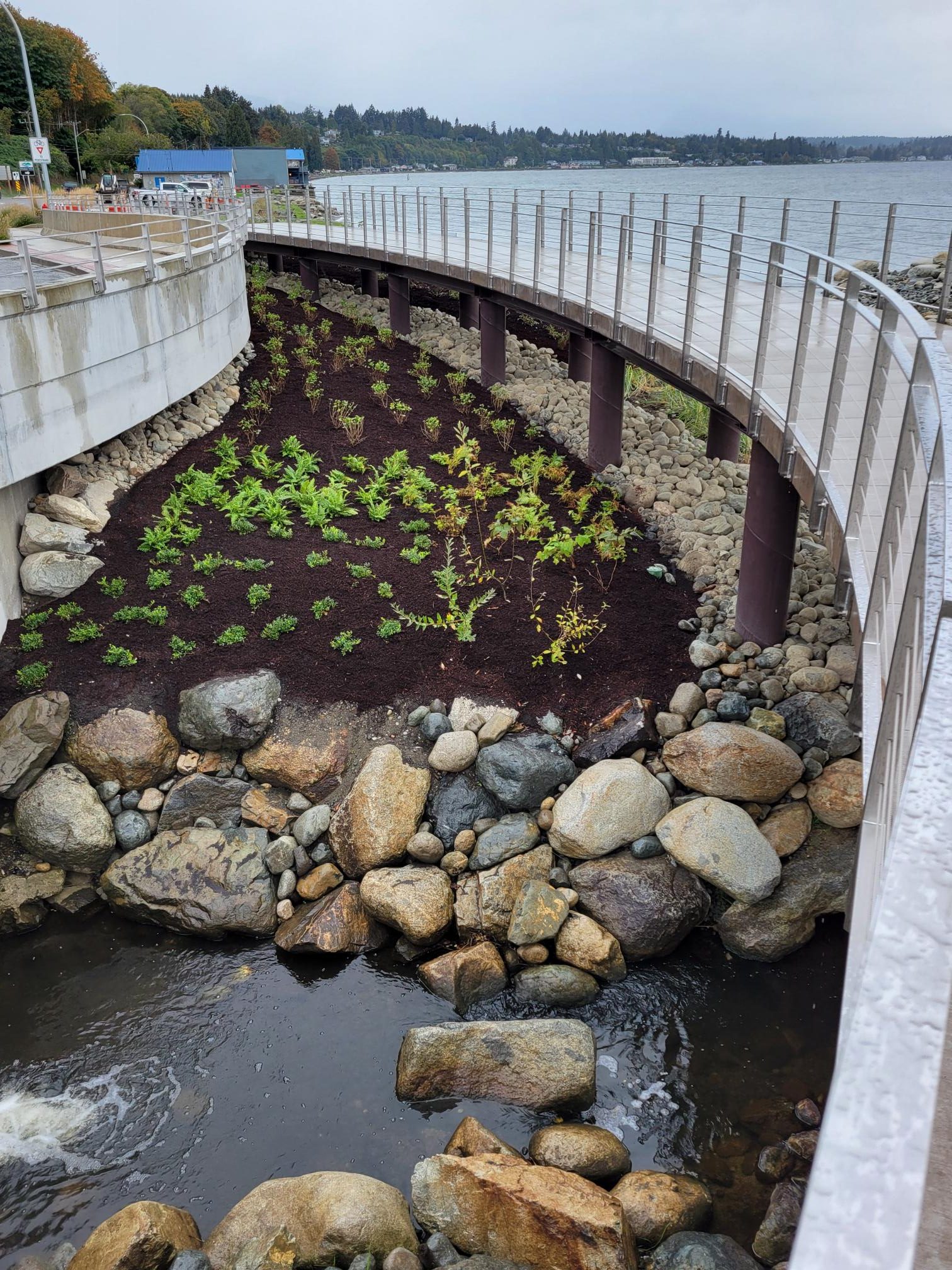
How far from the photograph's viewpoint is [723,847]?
8.27 m

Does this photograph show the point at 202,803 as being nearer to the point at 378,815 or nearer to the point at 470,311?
the point at 378,815

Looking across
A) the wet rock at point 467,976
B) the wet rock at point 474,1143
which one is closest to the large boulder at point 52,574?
the wet rock at point 467,976

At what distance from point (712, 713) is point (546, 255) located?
37.1 ft

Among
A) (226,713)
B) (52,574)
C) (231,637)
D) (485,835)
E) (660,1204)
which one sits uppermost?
(52,574)

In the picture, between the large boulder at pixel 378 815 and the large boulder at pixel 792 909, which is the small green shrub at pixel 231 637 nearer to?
the large boulder at pixel 378 815

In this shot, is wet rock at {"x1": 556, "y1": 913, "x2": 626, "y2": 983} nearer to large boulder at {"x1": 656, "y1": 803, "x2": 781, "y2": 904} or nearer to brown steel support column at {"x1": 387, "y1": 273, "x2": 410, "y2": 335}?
large boulder at {"x1": 656, "y1": 803, "x2": 781, "y2": 904}

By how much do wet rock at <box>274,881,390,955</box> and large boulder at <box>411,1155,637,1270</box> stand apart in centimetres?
239

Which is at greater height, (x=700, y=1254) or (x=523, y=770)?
(x=523, y=770)

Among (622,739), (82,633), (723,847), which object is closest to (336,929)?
(622,739)

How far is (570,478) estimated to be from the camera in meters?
14.2

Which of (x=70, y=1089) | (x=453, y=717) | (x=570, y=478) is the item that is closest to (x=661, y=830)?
(x=453, y=717)

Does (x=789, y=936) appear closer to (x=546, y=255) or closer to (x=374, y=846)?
(x=374, y=846)

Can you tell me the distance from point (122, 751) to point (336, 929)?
278cm

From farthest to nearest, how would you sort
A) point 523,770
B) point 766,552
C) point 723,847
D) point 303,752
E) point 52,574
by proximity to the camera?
point 52,574 → point 766,552 → point 303,752 → point 523,770 → point 723,847
